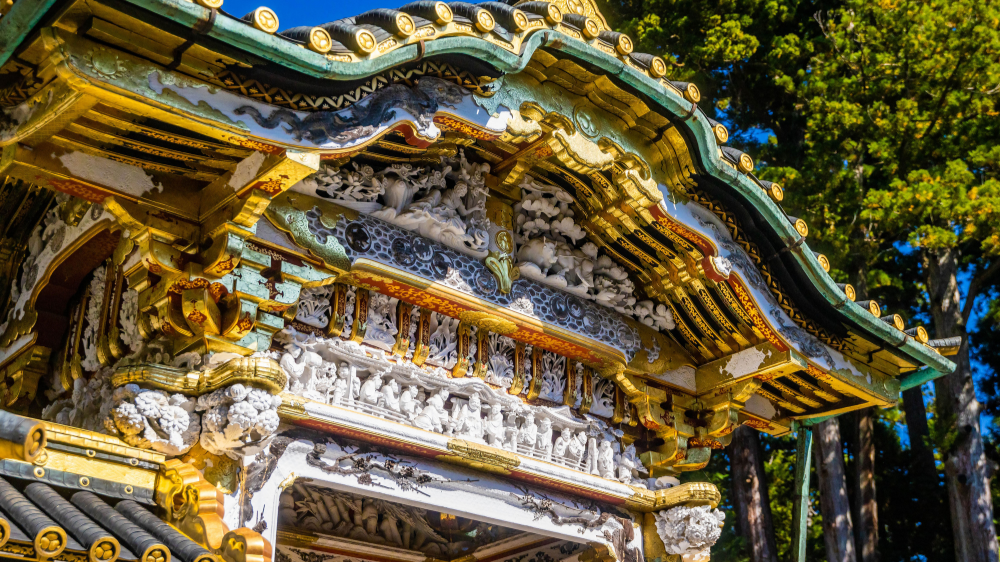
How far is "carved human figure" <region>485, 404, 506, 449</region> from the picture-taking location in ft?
19.4

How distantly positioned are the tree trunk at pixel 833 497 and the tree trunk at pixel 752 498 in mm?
1103

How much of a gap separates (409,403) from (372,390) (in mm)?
244

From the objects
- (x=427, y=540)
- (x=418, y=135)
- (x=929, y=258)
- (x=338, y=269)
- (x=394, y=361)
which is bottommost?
(x=427, y=540)

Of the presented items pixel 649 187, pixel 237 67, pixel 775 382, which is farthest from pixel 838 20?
pixel 237 67

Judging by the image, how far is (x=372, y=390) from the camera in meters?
5.39

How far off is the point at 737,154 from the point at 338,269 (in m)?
2.45

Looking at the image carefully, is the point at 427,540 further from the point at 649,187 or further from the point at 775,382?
the point at 649,187

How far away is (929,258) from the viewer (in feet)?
44.2

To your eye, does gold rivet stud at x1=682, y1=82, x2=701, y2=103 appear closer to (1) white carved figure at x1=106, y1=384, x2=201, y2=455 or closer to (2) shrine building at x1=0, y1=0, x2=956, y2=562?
(2) shrine building at x1=0, y1=0, x2=956, y2=562

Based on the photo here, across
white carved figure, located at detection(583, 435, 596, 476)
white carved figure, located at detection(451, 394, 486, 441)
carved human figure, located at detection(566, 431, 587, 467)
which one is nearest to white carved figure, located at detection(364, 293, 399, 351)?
white carved figure, located at detection(451, 394, 486, 441)

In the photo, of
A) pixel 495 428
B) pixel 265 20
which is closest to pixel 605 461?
pixel 495 428

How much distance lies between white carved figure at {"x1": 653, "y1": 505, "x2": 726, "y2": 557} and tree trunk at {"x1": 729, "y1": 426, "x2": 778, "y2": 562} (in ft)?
23.7

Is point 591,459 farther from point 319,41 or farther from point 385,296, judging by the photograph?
point 319,41

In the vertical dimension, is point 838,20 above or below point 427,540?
above
